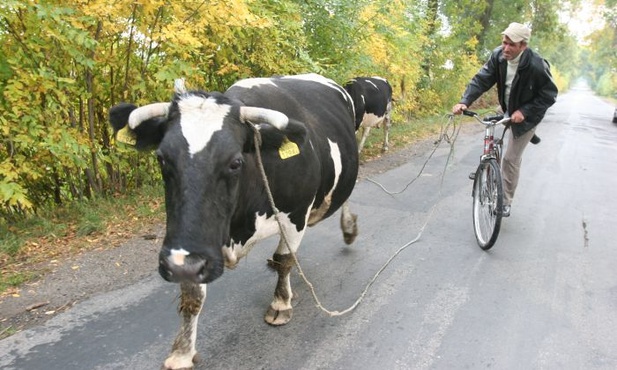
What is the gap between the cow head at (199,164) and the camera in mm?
2072

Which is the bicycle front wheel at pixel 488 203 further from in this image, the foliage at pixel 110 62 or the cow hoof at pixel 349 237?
the foliage at pixel 110 62

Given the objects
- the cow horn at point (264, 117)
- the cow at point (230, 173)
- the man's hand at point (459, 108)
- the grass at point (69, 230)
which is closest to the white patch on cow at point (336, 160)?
the cow at point (230, 173)

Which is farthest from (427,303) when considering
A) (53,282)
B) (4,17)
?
(4,17)

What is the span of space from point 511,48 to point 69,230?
193 inches

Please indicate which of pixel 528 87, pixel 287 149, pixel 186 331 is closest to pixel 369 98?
pixel 528 87

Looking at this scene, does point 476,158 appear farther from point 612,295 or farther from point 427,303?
point 427,303

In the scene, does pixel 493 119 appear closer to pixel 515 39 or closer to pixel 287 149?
pixel 515 39

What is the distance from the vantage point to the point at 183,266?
6.65 feet

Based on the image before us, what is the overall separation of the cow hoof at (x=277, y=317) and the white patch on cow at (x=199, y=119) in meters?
1.60

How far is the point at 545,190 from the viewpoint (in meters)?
7.34

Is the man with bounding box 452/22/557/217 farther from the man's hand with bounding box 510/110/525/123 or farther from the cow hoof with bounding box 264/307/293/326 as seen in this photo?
the cow hoof with bounding box 264/307/293/326

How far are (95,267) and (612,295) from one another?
451 cm

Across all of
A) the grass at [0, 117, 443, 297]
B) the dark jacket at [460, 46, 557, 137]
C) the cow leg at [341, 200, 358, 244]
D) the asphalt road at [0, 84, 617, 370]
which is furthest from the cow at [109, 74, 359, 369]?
the dark jacket at [460, 46, 557, 137]

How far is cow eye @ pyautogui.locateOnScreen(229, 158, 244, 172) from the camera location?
2266 mm
